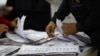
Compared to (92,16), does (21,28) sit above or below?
below

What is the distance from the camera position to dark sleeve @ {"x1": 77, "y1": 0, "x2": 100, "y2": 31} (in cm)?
88

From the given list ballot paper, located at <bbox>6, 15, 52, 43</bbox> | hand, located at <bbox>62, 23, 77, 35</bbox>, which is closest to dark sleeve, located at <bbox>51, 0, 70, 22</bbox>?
ballot paper, located at <bbox>6, 15, 52, 43</bbox>

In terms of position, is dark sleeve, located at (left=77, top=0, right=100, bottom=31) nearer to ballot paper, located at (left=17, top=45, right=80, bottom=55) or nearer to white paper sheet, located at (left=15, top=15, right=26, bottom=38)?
ballot paper, located at (left=17, top=45, right=80, bottom=55)

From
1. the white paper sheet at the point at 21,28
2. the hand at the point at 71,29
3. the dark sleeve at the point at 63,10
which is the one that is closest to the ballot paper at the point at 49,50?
the hand at the point at 71,29

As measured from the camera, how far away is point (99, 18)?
886 mm

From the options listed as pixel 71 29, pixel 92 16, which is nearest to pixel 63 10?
pixel 71 29

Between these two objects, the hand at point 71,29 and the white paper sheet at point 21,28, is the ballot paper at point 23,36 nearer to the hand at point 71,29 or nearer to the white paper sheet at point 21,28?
the white paper sheet at point 21,28

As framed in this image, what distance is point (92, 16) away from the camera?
35.5 inches

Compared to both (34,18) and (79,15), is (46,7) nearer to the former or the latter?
(34,18)

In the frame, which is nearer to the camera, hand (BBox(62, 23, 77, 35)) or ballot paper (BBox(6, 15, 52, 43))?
hand (BBox(62, 23, 77, 35))

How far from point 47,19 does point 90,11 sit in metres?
1.10

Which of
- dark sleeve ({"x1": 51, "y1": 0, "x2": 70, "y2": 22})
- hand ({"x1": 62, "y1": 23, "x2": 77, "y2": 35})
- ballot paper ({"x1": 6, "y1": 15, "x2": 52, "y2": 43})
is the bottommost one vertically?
ballot paper ({"x1": 6, "y1": 15, "x2": 52, "y2": 43})

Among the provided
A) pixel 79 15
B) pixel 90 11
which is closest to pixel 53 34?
pixel 79 15

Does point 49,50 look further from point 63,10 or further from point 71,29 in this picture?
point 63,10
